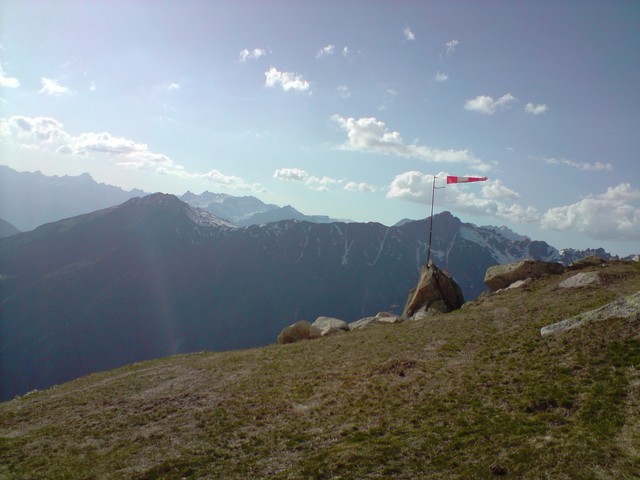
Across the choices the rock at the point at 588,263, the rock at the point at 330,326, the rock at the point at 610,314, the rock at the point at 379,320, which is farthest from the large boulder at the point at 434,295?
the rock at the point at 610,314

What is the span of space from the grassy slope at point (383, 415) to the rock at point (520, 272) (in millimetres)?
18105

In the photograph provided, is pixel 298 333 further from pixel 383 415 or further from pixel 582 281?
pixel 582 281

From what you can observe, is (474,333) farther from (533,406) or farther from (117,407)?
(117,407)

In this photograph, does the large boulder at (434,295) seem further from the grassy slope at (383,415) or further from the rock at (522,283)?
the grassy slope at (383,415)

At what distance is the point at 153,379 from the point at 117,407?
8521 mm

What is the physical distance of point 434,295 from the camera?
53688 millimetres

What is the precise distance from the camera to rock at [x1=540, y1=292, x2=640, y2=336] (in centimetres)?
2385

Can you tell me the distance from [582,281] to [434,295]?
1751 centimetres

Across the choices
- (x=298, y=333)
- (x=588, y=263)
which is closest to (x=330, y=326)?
(x=298, y=333)

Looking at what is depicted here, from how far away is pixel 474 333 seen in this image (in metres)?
34.0

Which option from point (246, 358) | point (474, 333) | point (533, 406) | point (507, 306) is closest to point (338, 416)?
point (533, 406)

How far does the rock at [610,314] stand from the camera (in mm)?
23850

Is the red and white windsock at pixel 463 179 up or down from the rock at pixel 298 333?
up

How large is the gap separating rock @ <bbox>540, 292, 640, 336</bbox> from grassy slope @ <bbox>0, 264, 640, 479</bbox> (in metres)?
0.94
